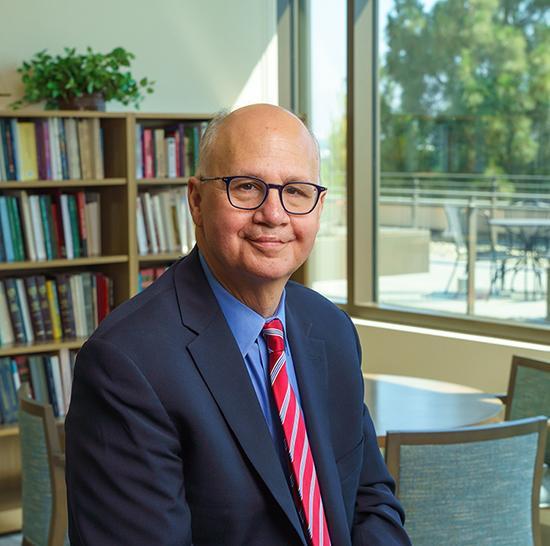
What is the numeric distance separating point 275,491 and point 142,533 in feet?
0.62

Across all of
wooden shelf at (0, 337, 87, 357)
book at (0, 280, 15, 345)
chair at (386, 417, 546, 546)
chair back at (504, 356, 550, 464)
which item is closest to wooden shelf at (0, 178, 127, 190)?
book at (0, 280, 15, 345)

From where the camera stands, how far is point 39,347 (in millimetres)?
4848

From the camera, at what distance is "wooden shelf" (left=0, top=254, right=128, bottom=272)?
15.7 feet

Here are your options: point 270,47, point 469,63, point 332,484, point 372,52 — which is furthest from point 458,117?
point 332,484

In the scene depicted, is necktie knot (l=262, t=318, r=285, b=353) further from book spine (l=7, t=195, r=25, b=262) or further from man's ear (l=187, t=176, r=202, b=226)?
book spine (l=7, t=195, r=25, b=262)

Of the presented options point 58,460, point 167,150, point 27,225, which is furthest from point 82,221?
point 58,460

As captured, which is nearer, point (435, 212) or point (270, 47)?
point (435, 212)

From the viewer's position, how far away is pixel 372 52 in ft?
19.2

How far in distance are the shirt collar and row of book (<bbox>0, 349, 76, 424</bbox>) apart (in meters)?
3.57

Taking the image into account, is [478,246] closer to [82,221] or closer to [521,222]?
[521,222]

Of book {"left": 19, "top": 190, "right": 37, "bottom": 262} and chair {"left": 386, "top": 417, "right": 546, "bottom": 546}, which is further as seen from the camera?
book {"left": 19, "top": 190, "right": 37, "bottom": 262}

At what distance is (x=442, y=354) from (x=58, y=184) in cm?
224

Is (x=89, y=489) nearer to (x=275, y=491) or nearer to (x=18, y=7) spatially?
(x=275, y=491)

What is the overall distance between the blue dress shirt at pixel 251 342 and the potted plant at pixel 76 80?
12.0ft
